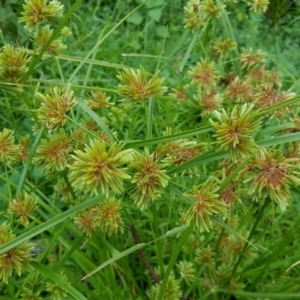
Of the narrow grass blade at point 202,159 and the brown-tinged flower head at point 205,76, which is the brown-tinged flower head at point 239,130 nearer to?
the narrow grass blade at point 202,159

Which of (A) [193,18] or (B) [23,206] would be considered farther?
(A) [193,18]

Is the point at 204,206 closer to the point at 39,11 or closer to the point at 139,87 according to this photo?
the point at 139,87

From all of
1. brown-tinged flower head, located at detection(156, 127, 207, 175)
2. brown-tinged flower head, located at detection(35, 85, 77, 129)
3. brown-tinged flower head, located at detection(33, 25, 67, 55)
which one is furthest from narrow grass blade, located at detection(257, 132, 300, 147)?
brown-tinged flower head, located at detection(33, 25, 67, 55)

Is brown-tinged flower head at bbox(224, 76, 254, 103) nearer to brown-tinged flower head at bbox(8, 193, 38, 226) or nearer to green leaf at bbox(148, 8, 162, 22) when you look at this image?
brown-tinged flower head at bbox(8, 193, 38, 226)

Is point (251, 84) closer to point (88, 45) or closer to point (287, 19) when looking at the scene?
point (88, 45)

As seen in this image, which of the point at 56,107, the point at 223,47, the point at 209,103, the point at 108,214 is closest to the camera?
the point at 56,107

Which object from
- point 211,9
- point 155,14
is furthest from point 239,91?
point 155,14
